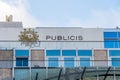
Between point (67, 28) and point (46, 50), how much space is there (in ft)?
13.2

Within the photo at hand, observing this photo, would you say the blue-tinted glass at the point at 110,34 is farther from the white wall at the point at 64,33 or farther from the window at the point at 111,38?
the white wall at the point at 64,33

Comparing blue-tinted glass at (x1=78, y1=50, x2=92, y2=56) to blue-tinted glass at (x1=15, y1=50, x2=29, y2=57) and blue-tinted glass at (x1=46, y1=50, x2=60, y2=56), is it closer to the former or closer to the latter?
blue-tinted glass at (x1=46, y1=50, x2=60, y2=56)

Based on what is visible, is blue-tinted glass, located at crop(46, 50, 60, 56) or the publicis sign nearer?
blue-tinted glass, located at crop(46, 50, 60, 56)

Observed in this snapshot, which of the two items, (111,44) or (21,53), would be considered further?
(111,44)

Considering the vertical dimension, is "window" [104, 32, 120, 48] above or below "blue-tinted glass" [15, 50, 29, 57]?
above

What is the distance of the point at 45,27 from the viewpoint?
128ft

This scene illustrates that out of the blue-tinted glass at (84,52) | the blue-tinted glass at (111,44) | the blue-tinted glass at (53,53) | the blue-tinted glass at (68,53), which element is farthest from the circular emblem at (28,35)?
the blue-tinted glass at (111,44)

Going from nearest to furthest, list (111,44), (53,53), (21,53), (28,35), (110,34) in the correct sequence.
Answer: (21,53) < (53,53) < (111,44) < (28,35) < (110,34)

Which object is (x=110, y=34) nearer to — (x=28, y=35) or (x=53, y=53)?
(x=53, y=53)

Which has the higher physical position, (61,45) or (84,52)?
(61,45)

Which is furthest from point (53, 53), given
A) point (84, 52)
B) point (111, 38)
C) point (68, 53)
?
point (111, 38)

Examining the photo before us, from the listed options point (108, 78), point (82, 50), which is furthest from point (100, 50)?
point (108, 78)

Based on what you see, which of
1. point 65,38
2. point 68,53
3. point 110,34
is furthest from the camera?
point 65,38

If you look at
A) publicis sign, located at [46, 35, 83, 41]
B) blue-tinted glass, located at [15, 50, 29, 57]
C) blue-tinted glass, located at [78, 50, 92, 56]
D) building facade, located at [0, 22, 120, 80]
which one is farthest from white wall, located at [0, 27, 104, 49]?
blue-tinted glass, located at [15, 50, 29, 57]
